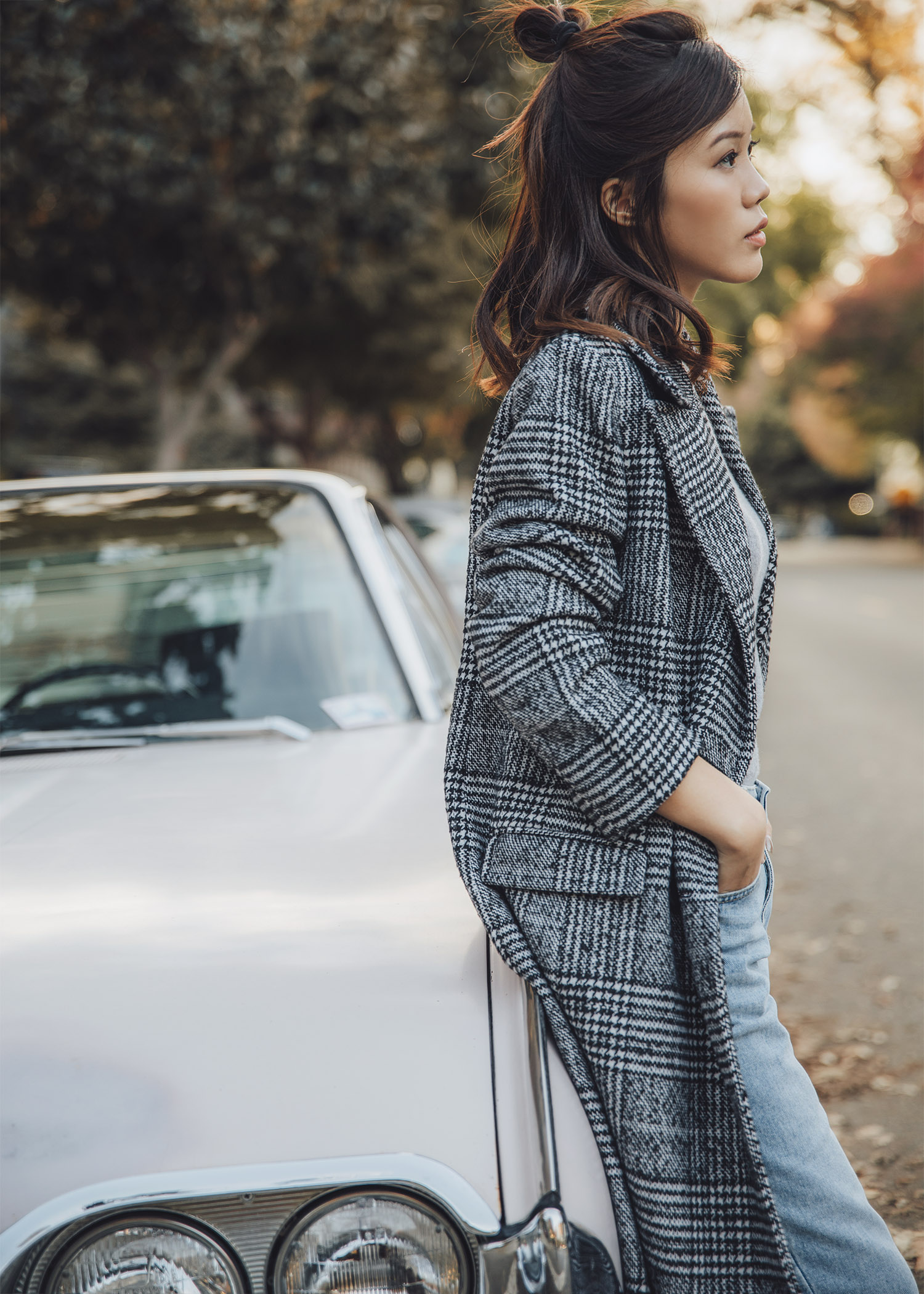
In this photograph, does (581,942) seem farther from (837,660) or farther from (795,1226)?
(837,660)

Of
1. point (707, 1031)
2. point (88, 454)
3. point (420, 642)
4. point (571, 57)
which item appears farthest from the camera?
point (88, 454)

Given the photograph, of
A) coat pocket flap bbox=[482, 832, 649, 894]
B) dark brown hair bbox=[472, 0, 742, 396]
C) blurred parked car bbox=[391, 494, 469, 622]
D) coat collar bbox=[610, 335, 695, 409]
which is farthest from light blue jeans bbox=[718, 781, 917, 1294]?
blurred parked car bbox=[391, 494, 469, 622]

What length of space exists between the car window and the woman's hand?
4.37ft

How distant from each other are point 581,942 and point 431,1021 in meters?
0.18

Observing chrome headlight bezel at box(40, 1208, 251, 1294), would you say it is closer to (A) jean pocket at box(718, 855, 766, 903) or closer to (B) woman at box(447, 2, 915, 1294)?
(B) woman at box(447, 2, 915, 1294)

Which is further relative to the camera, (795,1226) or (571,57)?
(571,57)

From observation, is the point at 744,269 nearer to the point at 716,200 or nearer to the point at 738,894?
the point at 716,200

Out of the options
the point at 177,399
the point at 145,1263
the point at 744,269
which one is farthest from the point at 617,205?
the point at 177,399

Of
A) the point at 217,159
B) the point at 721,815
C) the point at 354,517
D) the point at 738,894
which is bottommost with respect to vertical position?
the point at 738,894

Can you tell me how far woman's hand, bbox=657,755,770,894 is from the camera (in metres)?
1.22

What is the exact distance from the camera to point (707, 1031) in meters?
1.24

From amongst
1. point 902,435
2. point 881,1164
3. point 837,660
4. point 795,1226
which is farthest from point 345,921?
point 902,435

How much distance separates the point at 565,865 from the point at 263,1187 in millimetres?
425

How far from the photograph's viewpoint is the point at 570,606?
1.21 m
